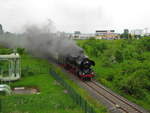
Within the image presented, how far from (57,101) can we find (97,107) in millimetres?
4305

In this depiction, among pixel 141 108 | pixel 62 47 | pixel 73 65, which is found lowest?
pixel 141 108

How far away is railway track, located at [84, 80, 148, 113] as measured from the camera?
67.3 feet

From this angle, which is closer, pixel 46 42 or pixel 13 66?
pixel 13 66

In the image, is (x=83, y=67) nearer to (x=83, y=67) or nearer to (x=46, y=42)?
(x=83, y=67)

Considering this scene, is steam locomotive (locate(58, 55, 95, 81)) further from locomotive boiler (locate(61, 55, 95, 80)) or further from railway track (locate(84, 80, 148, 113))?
railway track (locate(84, 80, 148, 113))

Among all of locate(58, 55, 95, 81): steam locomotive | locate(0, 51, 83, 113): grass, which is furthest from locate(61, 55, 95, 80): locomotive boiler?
locate(0, 51, 83, 113): grass

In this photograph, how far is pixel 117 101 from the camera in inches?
913

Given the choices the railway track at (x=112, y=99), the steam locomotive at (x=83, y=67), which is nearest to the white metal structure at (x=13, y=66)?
the steam locomotive at (x=83, y=67)

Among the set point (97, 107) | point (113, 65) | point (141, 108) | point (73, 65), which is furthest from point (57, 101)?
point (113, 65)

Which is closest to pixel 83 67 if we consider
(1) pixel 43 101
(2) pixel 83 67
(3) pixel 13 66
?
(2) pixel 83 67

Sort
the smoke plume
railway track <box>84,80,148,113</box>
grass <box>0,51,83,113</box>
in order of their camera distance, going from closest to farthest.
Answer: grass <box>0,51,83,113</box>, railway track <box>84,80,148,113</box>, the smoke plume

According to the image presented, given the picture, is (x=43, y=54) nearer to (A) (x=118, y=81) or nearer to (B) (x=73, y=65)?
(B) (x=73, y=65)

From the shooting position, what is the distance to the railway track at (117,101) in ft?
67.3

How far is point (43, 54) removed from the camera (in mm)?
56688
